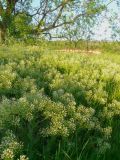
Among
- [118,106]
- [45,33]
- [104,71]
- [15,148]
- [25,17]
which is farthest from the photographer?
[45,33]

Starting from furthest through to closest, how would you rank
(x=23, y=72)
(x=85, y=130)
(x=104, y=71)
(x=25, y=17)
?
(x=25, y=17) → (x=104, y=71) → (x=23, y=72) → (x=85, y=130)

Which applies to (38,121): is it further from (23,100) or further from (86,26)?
(86,26)

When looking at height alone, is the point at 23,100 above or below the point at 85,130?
above

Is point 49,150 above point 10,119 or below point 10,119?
below

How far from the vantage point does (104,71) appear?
11430 millimetres

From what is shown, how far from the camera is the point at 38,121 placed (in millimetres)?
5477

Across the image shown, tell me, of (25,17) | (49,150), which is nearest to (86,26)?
(25,17)

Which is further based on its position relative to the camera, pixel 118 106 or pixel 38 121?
pixel 118 106

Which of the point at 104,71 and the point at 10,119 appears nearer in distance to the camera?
the point at 10,119

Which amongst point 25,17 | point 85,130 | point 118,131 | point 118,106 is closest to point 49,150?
point 85,130

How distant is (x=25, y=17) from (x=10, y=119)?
24.4 metres

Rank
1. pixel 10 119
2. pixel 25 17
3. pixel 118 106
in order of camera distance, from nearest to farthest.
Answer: pixel 10 119, pixel 118 106, pixel 25 17

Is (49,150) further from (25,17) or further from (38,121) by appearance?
(25,17)

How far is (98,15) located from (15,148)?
2664 cm
